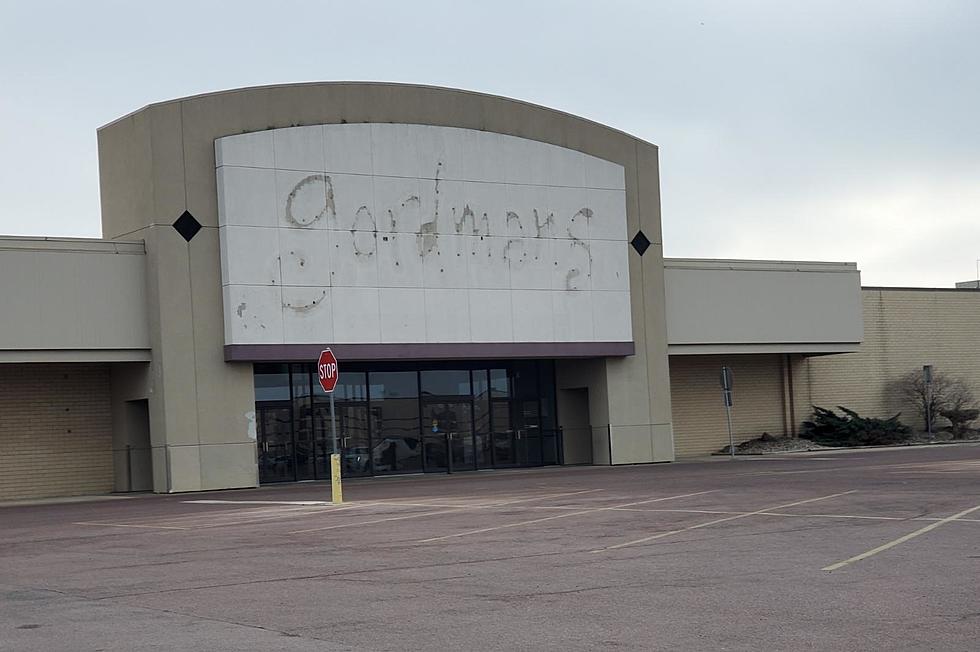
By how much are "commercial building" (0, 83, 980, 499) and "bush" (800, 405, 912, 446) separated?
332 centimetres

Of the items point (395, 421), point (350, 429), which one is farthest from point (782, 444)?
point (350, 429)

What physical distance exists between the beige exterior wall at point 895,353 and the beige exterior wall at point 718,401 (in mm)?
1214

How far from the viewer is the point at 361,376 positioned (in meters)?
38.0

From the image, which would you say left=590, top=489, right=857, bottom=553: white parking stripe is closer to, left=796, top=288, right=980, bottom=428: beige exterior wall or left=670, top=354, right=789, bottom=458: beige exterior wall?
left=670, top=354, right=789, bottom=458: beige exterior wall

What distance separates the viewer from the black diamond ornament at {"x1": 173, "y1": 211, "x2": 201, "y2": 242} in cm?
3322

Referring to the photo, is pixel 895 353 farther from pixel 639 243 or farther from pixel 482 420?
pixel 482 420

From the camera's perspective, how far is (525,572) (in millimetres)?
12805

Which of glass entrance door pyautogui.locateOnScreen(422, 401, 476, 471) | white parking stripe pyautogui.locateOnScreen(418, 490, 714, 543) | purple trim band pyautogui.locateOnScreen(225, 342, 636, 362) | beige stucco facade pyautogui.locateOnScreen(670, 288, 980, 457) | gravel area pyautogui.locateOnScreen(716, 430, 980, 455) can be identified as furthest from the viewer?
beige stucco facade pyautogui.locateOnScreen(670, 288, 980, 457)

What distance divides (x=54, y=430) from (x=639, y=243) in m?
18.3

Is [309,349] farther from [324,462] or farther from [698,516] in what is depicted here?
[698,516]

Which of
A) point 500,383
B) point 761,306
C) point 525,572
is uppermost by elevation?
point 761,306

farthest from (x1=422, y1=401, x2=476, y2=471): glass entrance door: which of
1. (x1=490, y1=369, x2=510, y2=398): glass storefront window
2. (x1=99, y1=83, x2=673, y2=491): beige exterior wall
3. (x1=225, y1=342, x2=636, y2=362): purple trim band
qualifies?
(x1=99, y1=83, x2=673, y2=491): beige exterior wall

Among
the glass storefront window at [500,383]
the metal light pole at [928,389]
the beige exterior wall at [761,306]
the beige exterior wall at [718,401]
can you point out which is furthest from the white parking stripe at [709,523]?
the metal light pole at [928,389]

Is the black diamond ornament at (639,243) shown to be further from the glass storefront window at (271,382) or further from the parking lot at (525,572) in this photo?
the parking lot at (525,572)
